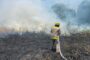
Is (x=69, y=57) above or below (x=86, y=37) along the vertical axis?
below

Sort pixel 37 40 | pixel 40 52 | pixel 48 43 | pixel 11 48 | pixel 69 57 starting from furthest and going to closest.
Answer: pixel 37 40
pixel 48 43
pixel 11 48
pixel 40 52
pixel 69 57

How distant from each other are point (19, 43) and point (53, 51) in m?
5.09

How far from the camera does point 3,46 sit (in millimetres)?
21859

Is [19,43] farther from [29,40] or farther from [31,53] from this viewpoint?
[31,53]

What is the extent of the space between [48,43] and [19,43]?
95.7 inches

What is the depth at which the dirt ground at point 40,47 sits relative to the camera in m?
17.5

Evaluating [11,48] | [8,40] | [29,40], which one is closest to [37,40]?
[29,40]

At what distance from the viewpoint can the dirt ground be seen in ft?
57.3

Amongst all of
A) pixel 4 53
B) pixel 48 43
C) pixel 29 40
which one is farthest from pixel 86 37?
pixel 4 53

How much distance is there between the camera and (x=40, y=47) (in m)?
20.8

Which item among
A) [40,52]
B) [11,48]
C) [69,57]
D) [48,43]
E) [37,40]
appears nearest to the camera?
[69,57]

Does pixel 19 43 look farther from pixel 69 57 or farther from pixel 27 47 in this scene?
pixel 69 57

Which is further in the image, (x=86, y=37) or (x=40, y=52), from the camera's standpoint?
(x=86, y=37)

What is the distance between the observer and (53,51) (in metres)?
18.6
